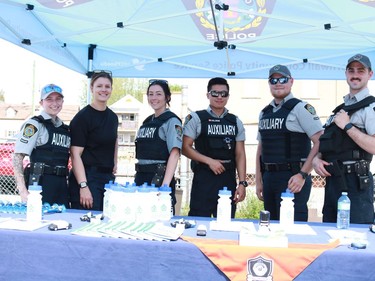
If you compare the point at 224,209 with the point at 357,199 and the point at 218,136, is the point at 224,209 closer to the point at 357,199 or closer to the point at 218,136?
the point at 357,199

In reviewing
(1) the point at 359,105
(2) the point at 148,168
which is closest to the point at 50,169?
(2) the point at 148,168

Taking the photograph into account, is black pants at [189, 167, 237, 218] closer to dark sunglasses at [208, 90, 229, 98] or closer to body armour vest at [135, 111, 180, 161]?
body armour vest at [135, 111, 180, 161]

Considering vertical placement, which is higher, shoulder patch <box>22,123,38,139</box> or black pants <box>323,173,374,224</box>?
shoulder patch <box>22,123,38,139</box>

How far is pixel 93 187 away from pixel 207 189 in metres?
0.97

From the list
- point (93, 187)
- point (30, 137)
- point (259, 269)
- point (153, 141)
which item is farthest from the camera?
point (153, 141)

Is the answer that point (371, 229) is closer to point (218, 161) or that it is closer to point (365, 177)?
point (365, 177)

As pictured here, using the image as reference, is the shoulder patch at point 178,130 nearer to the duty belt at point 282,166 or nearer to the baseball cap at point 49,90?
the duty belt at point 282,166

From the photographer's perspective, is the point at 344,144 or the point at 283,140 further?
the point at 283,140

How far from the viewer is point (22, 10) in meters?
4.30

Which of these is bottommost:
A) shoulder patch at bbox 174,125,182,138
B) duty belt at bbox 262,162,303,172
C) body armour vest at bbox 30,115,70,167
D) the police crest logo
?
the police crest logo

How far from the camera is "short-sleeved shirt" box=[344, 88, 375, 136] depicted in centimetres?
285

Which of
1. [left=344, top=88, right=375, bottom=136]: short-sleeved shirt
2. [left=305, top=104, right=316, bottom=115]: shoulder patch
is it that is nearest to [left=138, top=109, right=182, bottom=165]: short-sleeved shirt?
[left=305, top=104, right=316, bottom=115]: shoulder patch

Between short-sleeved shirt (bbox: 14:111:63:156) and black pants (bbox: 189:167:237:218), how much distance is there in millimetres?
1327

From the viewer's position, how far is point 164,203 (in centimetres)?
262
